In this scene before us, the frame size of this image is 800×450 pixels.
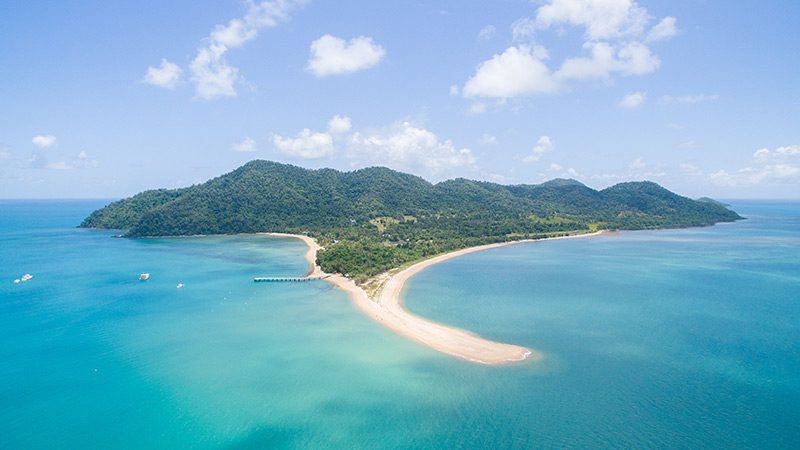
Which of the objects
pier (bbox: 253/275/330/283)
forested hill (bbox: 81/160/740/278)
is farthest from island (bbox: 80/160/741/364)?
pier (bbox: 253/275/330/283)

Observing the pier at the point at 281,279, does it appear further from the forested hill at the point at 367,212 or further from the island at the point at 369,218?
the forested hill at the point at 367,212

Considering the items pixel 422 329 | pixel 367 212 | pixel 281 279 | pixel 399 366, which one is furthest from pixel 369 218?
pixel 399 366

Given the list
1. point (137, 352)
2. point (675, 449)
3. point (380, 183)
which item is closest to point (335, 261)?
point (137, 352)

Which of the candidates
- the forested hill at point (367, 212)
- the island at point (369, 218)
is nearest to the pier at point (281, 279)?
the island at point (369, 218)

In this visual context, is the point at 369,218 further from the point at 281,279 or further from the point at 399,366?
the point at 399,366

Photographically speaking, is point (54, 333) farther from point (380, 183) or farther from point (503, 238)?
point (380, 183)
